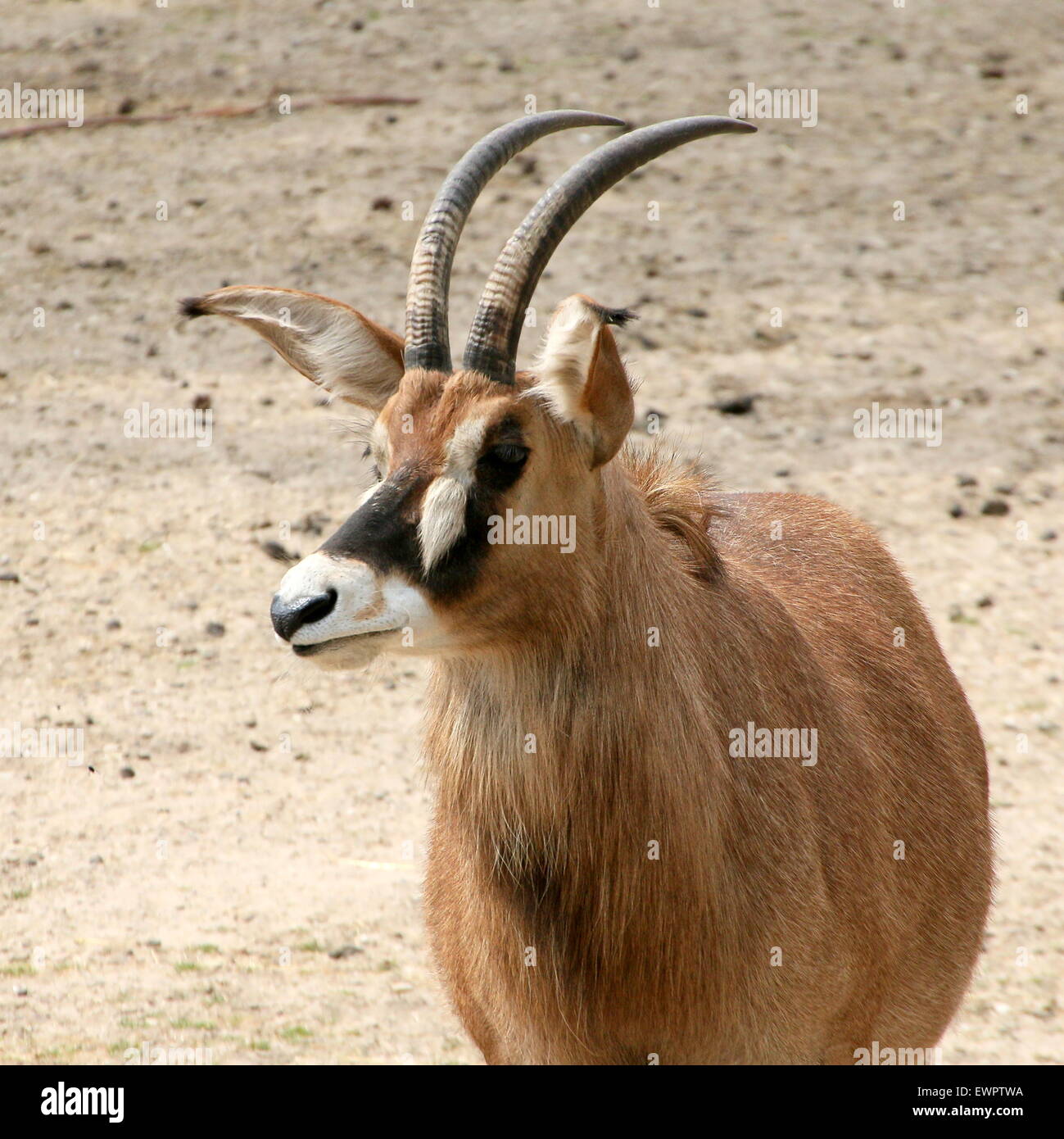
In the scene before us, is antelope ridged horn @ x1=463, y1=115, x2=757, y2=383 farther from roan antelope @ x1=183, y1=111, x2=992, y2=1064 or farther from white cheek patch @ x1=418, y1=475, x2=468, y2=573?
white cheek patch @ x1=418, y1=475, x2=468, y2=573

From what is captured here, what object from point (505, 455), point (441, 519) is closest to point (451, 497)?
point (441, 519)

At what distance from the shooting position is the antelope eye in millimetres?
4238

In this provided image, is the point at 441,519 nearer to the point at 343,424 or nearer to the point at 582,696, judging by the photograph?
the point at 582,696

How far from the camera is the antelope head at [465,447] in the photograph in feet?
13.2

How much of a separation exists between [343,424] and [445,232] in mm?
646

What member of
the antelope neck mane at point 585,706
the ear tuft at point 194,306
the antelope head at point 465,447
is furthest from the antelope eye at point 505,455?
the ear tuft at point 194,306

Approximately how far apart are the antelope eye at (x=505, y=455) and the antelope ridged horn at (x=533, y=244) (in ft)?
0.75

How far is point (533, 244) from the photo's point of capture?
4.49 metres

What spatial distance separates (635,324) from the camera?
12555 millimetres

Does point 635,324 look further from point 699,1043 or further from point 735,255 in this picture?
point 699,1043

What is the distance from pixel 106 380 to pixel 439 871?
291 inches

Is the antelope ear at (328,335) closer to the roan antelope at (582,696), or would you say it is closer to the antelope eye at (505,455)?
the roan antelope at (582,696)

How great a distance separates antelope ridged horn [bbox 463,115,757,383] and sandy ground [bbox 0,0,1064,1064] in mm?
2986

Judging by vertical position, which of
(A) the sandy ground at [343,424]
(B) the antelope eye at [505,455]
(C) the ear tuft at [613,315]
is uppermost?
(C) the ear tuft at [613,315]
